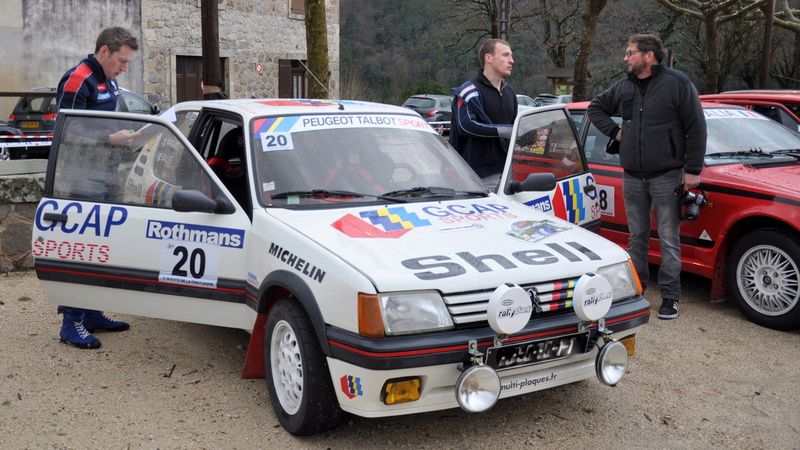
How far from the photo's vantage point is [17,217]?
7.05 m

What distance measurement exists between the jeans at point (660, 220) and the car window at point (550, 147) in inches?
19.6

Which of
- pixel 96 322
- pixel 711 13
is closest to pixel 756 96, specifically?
pixel 96 322

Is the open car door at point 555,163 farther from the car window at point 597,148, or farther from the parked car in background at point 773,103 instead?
the parked car in background at point 773,103

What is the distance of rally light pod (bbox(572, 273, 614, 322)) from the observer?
12.3ft

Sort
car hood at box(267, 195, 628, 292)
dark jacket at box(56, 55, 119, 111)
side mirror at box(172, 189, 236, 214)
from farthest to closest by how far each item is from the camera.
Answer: dark jacket at box(56, 55, 119, 111), side mirror at box(172, 189, 236, 214), car hood at box(267, 195, 628, 292)

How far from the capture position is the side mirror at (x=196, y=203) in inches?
171

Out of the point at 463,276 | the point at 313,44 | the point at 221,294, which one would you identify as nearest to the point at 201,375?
the point at 221,294

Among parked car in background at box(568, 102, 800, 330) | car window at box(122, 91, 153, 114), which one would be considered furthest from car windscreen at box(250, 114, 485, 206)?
car window at box(122, 91, 153, 114)

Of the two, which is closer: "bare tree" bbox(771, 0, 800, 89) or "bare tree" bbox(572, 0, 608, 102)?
"bare tree" bbox(572, 0, 608, 102)

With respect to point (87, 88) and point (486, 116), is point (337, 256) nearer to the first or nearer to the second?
point (87, 88)

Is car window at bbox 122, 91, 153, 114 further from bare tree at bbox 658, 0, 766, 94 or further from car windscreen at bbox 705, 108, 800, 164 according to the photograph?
bare tree at bbox 658, 0, 766, 94

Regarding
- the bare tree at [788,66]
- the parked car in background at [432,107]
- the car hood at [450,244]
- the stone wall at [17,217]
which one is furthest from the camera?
the bare tree at [788,66]

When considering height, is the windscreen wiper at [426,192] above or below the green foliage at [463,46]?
below

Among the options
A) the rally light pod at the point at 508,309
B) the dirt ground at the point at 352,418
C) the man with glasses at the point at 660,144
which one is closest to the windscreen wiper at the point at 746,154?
the man with glasses at the point at 660,144
